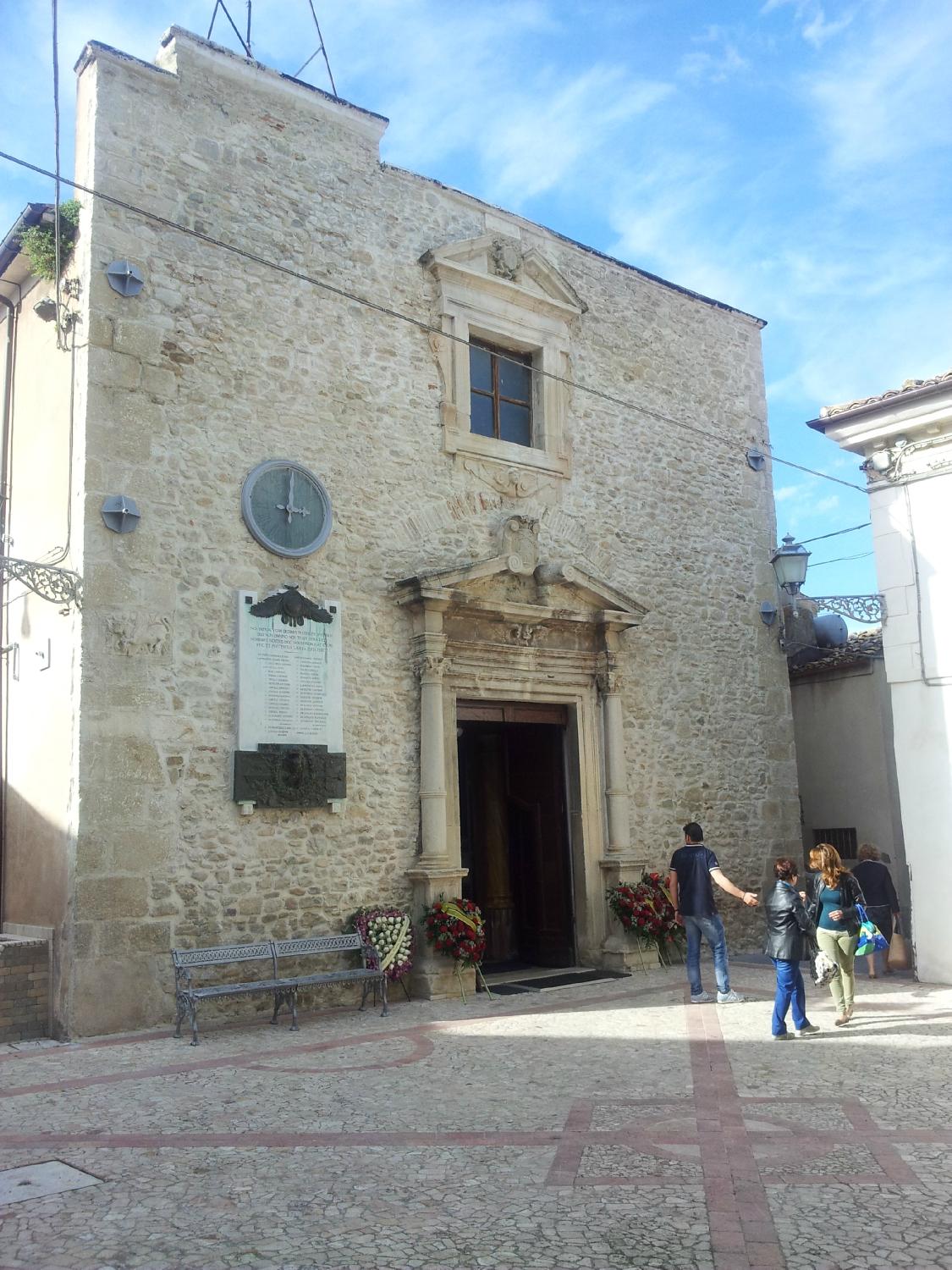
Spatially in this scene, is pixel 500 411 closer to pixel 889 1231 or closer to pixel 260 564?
pixel 260 564

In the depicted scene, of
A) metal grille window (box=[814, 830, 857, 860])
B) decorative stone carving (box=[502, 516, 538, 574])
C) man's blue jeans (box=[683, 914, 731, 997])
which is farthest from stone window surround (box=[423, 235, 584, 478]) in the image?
metal grille window (box=[814, 830, 857, 860])

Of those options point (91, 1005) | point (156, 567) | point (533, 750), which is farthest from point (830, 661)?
point (91, 1005)

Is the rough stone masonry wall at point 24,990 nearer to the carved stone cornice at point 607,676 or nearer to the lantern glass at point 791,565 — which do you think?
the carved stone cornice at point 607,676

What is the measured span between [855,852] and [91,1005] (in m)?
9.04

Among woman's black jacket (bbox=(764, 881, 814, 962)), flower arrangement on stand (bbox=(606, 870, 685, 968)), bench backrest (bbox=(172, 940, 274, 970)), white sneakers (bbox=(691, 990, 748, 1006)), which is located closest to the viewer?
woman's black jacket (bbox=(764, 881, 814, 962))

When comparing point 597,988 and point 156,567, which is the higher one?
point 156,567

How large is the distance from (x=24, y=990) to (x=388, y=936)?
2.67m

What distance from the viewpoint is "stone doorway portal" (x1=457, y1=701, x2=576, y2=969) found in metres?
10.6

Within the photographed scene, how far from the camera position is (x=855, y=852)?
12820 mm

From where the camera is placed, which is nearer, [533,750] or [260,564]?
[260,564]

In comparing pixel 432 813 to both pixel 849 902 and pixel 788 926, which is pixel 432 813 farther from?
pixel 849 902

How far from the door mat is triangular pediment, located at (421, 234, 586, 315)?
658 cm

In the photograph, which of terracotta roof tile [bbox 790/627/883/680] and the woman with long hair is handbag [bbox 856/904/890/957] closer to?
the woman with long hair

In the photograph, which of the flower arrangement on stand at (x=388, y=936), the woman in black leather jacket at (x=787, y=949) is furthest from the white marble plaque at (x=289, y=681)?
the woman in black leather jacket at (x=787, y=949)
